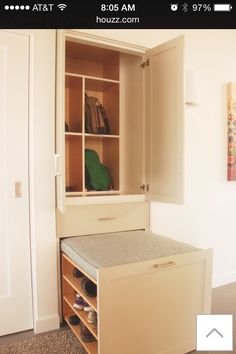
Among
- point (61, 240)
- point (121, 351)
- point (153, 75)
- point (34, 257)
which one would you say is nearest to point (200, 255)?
point (121, 351)

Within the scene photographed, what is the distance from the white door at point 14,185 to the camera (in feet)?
5.14

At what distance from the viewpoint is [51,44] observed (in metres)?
1.63

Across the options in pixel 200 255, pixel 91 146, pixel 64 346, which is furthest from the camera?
pixel 91 146

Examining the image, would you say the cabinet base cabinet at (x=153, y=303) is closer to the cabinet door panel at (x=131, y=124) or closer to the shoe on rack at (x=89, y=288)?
the shoe on rack at (x=89, y=288)

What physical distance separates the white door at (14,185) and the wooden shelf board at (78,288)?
25 centimetres

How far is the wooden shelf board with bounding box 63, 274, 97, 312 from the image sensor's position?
4.03 ft

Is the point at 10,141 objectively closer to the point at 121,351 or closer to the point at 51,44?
the point at 51,44

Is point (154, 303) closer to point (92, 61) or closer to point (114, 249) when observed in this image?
point (114, 249)

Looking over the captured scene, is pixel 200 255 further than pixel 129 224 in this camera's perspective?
No

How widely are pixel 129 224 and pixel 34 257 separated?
0.63m

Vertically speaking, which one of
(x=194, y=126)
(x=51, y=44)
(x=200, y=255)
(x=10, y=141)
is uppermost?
(x=51, y=44)
